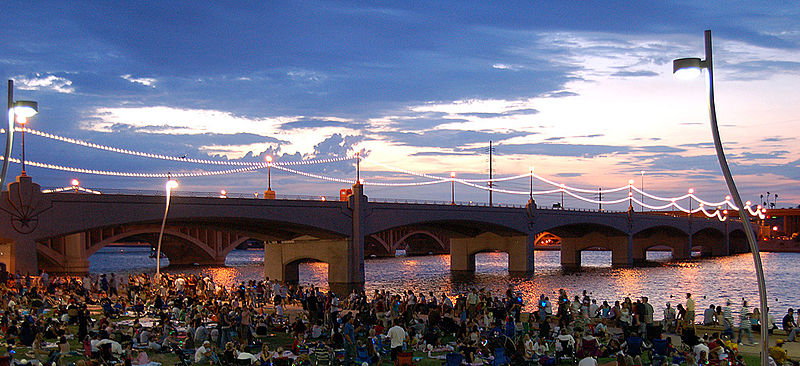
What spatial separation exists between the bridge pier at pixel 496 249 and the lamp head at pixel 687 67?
73989mm

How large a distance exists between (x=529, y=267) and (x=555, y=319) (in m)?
56.0

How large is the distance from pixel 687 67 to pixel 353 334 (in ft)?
42.9

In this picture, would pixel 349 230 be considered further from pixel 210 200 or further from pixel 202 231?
pixel 202 231

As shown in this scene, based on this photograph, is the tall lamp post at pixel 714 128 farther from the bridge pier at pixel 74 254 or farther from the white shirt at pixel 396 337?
the bridge pier at pixel 74 254

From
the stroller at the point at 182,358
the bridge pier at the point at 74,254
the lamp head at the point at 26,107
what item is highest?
the lamp head at the point at 26,107

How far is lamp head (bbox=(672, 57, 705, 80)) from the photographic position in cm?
1164

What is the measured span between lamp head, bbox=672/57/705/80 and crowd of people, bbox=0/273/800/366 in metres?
6.37

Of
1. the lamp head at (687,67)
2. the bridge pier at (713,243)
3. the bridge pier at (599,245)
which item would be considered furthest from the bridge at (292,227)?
the lamp head at (687,67)

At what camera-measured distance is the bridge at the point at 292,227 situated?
44.2m

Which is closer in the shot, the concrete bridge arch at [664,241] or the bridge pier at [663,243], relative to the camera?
the concrete bridge arch at [664,241]

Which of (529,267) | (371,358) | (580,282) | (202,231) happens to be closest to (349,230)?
(580,282)

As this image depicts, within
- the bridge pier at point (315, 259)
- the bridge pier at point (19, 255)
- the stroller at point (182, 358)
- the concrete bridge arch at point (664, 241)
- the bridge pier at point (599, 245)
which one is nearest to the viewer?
the stroller at point (182, 358)

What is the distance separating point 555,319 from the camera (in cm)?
3006

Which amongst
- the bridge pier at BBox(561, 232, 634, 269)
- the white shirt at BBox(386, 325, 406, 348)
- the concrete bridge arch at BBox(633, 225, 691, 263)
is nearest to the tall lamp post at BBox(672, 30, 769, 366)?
the white shirt at BBox(386, 325, 406, 348)
